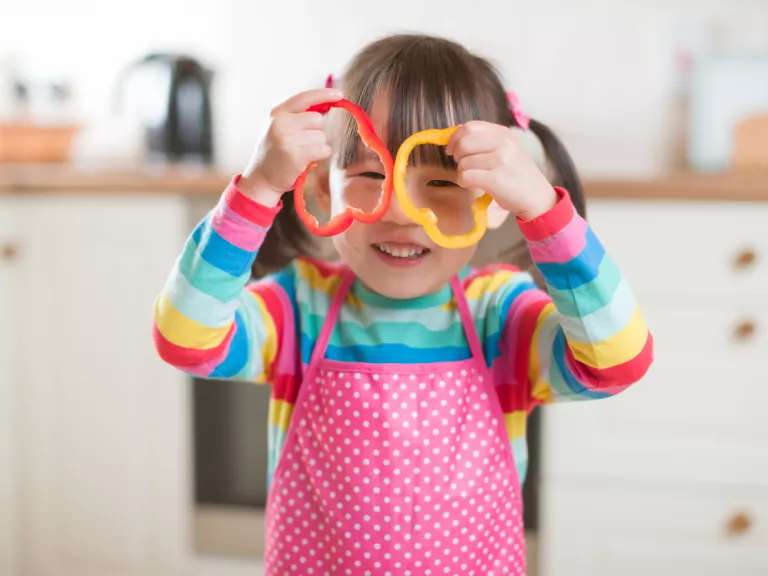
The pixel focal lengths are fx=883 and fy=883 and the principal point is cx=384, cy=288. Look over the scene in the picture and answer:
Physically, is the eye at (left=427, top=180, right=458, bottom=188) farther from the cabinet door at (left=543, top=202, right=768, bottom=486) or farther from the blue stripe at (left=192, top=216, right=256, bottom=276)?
the cabinet door at (left=543, top=202, right=768, bottom=486)

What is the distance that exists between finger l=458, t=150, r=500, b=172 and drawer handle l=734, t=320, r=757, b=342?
2.85ft

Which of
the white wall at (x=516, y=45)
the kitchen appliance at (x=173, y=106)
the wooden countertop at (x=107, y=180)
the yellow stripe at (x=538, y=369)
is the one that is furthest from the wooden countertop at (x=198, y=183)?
the yellow stripe at (x=538, y=369)

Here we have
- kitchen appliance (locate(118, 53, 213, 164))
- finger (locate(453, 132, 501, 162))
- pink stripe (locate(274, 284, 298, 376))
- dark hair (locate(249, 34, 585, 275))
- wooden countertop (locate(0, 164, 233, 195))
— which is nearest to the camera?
finger (locate(453, 132, 501, 162))

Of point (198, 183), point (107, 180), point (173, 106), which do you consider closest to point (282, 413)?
point (198, 183)

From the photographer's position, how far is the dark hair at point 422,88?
2.46 ft

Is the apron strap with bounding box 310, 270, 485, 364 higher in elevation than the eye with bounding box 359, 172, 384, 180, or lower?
lower

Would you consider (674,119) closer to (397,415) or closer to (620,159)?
(620,159)

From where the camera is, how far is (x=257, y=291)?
2.82 ft

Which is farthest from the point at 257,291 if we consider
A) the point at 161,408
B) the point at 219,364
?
the point at 161,408

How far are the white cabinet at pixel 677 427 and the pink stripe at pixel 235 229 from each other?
2.65 ft

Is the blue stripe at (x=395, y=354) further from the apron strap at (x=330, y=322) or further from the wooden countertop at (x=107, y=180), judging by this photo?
the wooden countertop at (x=107, y=180)

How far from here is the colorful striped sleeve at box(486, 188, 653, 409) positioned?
0.67 metres

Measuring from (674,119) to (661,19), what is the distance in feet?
0.68

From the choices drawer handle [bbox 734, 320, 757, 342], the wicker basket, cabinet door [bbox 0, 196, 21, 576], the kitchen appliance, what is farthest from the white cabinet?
the wicker basket
